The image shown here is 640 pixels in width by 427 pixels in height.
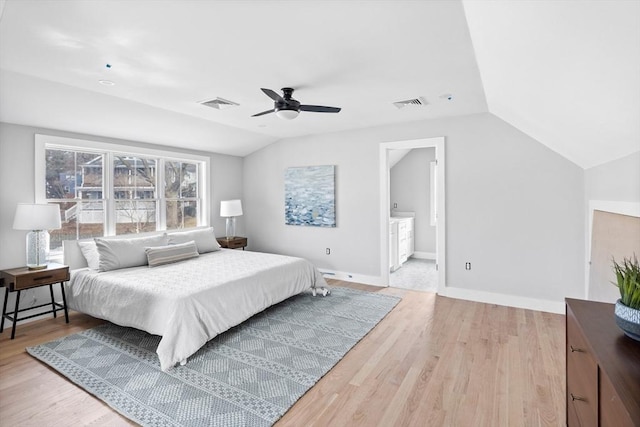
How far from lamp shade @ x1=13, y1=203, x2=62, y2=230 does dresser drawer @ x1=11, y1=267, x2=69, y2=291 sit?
47 cm

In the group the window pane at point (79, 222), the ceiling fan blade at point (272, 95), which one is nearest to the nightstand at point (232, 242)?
the window pane at point (79, 222)

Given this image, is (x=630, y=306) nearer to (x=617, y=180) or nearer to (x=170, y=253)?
(x=617, y=180)

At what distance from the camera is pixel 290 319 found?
3594mm

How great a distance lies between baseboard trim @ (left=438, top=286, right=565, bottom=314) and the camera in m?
3.81

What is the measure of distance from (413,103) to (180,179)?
3.95 m

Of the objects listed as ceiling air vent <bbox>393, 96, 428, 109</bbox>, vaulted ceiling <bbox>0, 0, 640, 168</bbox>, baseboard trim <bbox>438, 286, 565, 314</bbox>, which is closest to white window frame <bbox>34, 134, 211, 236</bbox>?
vaulted ceiling <bbox>0, 0, 640, 168</bbox>

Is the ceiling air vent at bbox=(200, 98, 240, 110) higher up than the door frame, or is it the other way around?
the ceiling air vent at bbox=(200, 98, 240, 110)

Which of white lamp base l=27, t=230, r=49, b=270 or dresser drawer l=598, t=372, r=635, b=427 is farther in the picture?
white lamp base l=27, t=230, r=49, b=270

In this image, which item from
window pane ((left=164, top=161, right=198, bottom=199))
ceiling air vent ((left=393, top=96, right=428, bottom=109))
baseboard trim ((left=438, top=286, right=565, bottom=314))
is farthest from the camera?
window pane ((left=164, top=161, right=198, bottom=199))

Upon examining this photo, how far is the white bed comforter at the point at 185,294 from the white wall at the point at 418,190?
3.77m

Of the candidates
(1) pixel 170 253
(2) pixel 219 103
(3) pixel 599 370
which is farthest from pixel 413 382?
(2) pixel 219 103

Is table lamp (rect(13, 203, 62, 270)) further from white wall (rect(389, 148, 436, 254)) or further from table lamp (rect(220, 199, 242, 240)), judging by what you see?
white wall (rect(389, 148, 436, 254))

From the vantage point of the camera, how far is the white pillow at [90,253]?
12.5 feet

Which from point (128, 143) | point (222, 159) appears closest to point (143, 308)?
point (128, 143)
